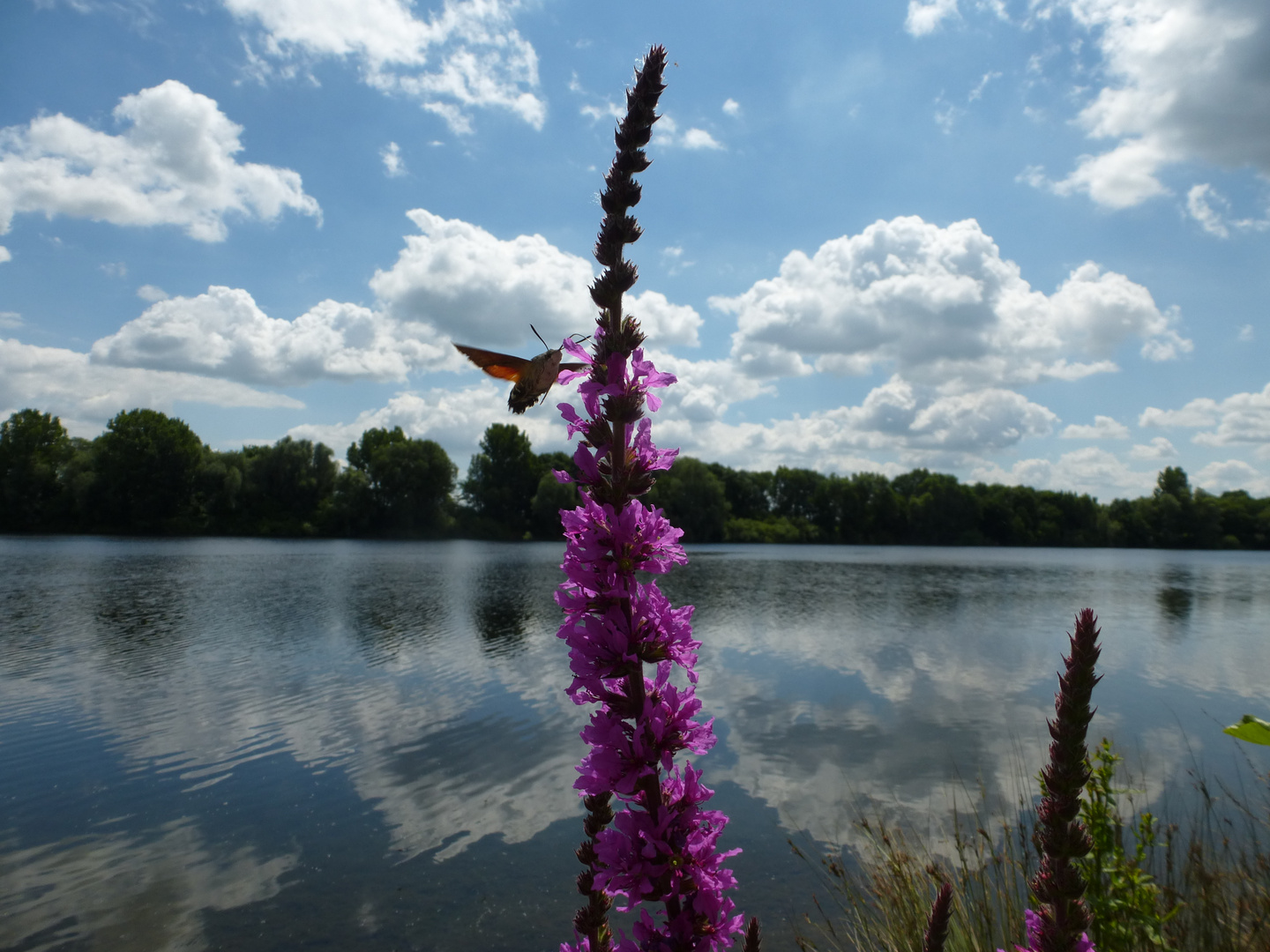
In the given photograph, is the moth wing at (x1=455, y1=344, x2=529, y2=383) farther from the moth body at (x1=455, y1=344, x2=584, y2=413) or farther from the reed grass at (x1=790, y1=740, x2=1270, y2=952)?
the reed grass at (x1=790, y1=740, x2=1270, y2=952)

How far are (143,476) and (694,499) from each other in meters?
61.1

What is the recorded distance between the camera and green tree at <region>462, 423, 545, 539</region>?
9344 centimetres

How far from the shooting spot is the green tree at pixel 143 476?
7850cm

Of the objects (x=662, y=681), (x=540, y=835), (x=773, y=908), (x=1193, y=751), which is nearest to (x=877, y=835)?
(x=773, y=908)

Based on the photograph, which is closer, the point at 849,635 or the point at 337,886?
the point at 337,886

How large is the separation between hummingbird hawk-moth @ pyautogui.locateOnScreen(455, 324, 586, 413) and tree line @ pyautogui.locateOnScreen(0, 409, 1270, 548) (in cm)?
6209

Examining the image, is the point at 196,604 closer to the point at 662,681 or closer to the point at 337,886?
→ the point at 337,886

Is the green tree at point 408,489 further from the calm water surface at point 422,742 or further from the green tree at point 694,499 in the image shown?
the calm water surface at point 422,742

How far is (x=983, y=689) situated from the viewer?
A: 1652 cm

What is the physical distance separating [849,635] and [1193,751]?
37.6 ft

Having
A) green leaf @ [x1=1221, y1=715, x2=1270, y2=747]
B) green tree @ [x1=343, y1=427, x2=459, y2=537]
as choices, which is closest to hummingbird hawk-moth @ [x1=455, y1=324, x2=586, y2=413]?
green leaf @ [x1=1221, y1=715, x2=1270, y2=747]

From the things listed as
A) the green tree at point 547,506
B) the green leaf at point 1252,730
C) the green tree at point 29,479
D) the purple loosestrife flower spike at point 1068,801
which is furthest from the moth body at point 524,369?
the green tree at point 29,479

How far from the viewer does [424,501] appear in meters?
87.6

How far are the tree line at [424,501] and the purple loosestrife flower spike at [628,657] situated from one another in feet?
204
